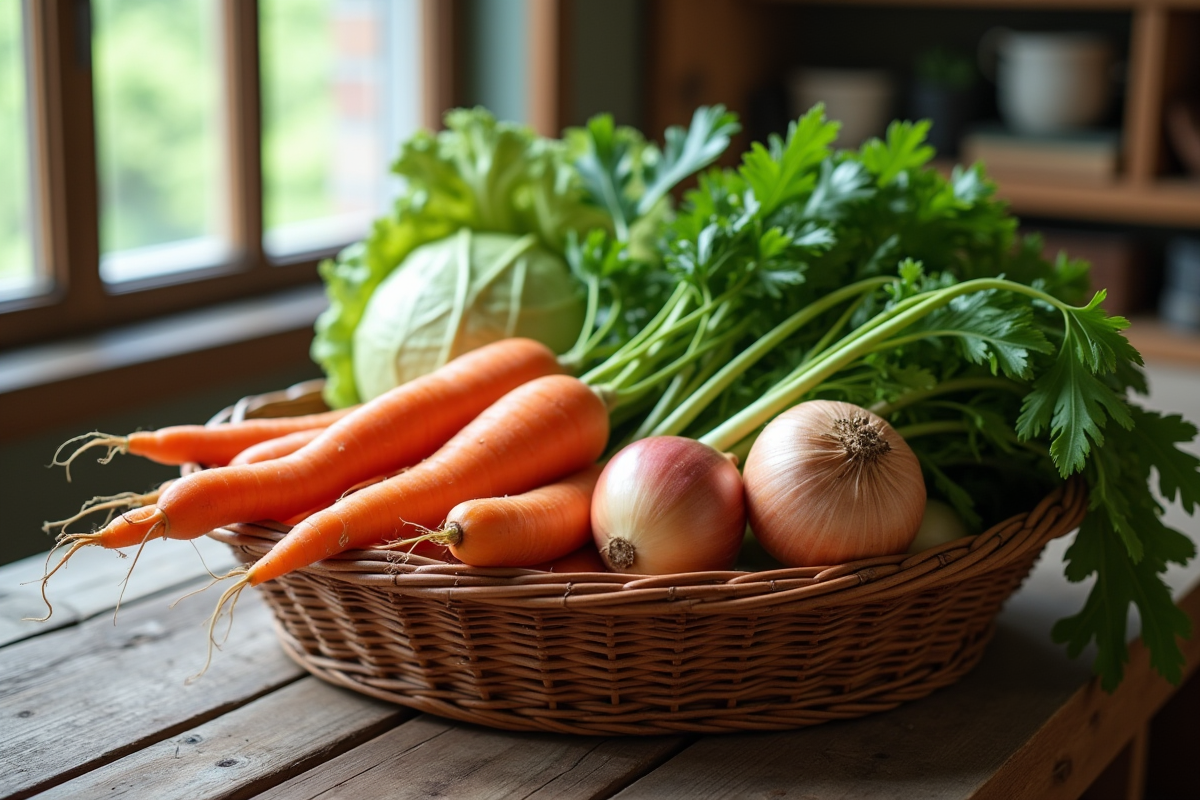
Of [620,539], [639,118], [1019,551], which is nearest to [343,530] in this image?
[620,539]

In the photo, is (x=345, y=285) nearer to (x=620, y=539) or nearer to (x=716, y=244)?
(x=716, y=244)

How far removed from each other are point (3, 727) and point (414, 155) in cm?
71

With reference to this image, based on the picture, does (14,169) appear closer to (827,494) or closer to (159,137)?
(159,137)

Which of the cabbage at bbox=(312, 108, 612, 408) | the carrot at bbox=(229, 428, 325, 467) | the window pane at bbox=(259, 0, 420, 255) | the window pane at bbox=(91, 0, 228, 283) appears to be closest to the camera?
the carrot at bbox=(229, 428, 325, 467)

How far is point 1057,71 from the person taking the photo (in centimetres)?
257

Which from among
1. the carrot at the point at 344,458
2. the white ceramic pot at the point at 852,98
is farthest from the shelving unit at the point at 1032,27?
the carrot at the point at 344,458

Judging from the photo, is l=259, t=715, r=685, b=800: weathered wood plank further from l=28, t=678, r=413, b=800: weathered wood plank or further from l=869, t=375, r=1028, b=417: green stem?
l=869, t=375, r=1028, b=417: green stem

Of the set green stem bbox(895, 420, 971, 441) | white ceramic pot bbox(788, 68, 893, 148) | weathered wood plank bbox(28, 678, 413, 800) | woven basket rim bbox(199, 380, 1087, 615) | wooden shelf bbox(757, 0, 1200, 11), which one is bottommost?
weathered wood plank bbox(28, 678, 413, 800)

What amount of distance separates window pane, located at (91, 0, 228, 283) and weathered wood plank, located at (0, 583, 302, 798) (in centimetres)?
120

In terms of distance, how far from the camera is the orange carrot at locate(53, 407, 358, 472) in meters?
0.98

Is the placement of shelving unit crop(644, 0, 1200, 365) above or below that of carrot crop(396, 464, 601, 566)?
above

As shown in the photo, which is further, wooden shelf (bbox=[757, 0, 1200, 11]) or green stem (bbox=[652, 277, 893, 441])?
wooden shelf (bbox=[757, 0, 1200, 11])

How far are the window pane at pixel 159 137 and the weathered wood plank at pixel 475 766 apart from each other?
1464 mm

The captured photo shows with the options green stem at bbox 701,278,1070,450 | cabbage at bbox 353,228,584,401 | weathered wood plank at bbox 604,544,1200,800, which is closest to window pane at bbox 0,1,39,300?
cabbage at bbox 353,228,584,401
